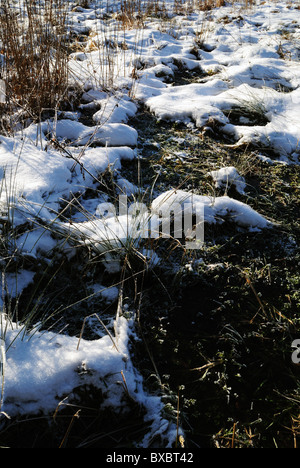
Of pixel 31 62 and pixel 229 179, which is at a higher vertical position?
pixel 31 62

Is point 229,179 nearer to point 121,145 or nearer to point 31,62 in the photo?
point 121,145

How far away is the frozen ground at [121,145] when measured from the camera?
1.17 meters

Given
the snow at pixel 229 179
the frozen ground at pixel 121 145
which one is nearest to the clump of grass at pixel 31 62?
the frozen ground at pixel 121 145

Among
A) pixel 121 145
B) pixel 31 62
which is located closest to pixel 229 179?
pixel 121 145

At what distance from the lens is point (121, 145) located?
277cm

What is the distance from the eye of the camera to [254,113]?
3180mm

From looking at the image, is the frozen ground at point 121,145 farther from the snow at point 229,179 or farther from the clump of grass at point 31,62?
the clump of grass at point 31,62

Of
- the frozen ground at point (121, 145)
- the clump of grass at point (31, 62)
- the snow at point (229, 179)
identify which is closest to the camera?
the frozen ground at point (121, 145)

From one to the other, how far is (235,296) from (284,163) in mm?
1534

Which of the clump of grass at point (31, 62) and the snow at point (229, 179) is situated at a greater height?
the clump of grass at point (31, 62)

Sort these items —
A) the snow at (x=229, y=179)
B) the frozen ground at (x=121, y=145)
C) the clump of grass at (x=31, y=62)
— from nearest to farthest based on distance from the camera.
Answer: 1. the frozen ground at (x=121, y=145)
2. the snow at (x=229, y=179)
3. the clump of grass at (x=31, y=62)

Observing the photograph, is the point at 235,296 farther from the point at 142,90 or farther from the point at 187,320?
the point at 142,90

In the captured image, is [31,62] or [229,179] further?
[31,62]
